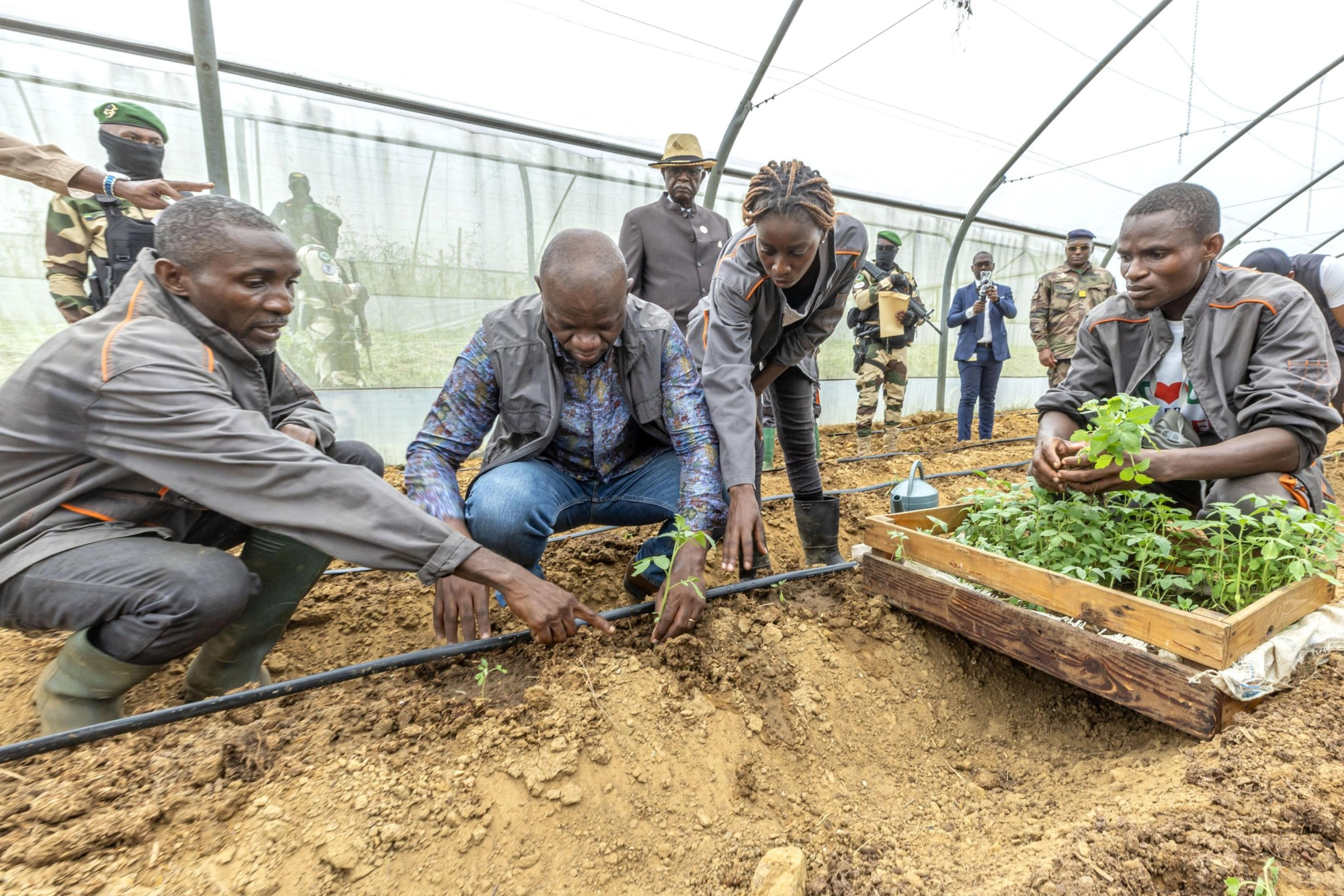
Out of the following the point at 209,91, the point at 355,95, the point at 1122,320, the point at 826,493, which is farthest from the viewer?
the point at 355,95

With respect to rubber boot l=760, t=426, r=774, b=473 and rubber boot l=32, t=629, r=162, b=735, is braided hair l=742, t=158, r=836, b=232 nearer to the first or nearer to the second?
rubber boot l=32, t=629, r=162, b=735

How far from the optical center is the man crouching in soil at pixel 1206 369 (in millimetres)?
1869

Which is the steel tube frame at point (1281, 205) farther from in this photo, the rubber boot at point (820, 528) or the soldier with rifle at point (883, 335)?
the rubber boot at point (820, 528)

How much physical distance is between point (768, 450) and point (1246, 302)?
9.88 feet

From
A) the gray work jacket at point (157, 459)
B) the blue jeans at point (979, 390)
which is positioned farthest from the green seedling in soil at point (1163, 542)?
the blue jeans at point (979, 390)

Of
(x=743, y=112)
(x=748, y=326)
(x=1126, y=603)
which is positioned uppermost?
(x=743, y=112)

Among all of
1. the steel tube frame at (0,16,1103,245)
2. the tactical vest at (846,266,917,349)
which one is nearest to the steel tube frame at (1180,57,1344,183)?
the tactical vest at (846,266,917,349)

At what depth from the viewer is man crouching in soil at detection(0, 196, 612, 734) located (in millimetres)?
1444

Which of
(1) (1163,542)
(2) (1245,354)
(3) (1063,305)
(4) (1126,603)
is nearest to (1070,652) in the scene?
(4) (1126,603)

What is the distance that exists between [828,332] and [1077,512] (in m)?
1.13

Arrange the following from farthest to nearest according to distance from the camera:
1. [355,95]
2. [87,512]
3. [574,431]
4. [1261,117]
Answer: [1261,117] < [355,95] < [574,431] < [87,512]

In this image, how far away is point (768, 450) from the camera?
478cm

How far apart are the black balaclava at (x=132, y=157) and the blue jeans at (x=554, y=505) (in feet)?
7.81

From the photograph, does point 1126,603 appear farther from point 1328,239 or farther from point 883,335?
point 1328,239
